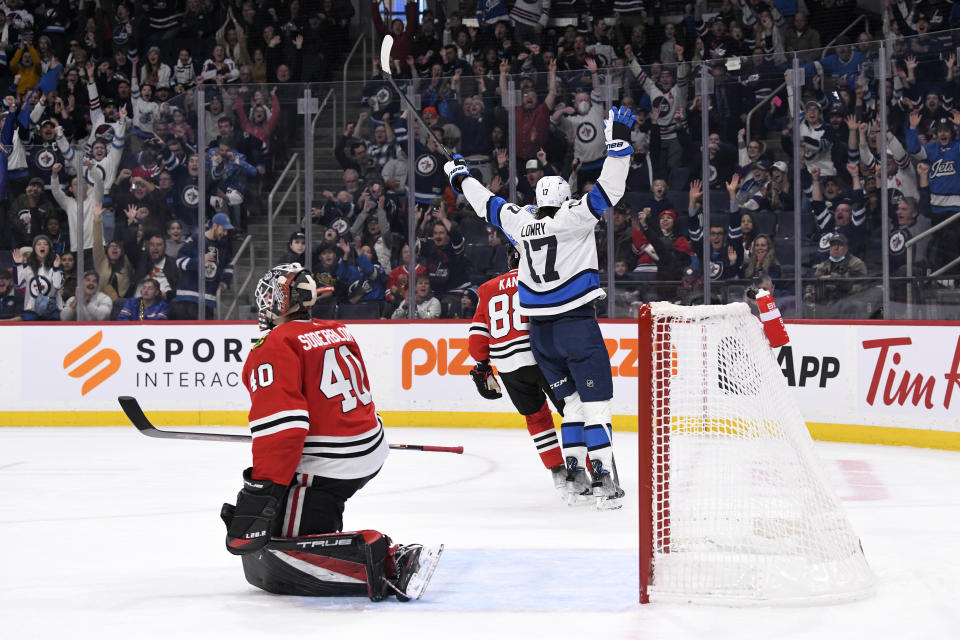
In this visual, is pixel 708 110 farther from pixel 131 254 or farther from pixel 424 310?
pixel 131 254

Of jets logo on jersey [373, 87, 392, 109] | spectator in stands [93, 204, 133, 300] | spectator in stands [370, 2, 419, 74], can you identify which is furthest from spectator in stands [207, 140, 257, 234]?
spectator in stands [370, 2, 419, 74]

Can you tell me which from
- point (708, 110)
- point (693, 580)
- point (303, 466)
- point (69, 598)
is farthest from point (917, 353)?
point (69, 598)

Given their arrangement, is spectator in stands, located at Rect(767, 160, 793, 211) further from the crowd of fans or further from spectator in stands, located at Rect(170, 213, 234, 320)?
spectator in stands, located at Rect(170, 213, 234, 320)

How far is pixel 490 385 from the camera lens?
5.79 meters

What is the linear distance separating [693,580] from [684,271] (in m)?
5.38

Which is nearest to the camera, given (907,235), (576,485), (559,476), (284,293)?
(284,293)

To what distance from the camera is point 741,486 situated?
4.30 meters

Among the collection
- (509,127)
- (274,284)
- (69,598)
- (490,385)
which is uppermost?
(509,127)

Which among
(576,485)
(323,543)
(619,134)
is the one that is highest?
(619,134)

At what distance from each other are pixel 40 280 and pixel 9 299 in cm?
29

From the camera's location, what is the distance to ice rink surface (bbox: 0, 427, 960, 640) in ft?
10.6

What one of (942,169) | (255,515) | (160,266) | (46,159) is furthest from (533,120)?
(255,515)

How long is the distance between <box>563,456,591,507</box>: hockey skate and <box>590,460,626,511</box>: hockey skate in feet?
0.67

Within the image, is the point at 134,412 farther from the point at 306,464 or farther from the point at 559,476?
the point at 559,476
